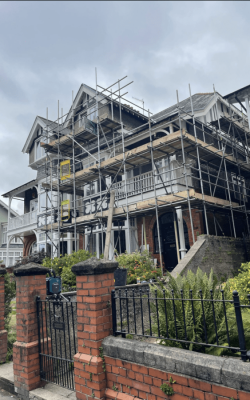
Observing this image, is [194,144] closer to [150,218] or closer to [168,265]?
[150,218]

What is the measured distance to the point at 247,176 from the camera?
1817 cm

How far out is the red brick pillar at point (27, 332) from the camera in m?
4.41

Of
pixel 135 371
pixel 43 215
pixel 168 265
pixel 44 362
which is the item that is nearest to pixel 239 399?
pixel 135 371

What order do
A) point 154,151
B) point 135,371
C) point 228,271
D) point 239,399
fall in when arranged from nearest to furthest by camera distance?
point 239,399 < point 135,371 < point 228,271 < point 154,151

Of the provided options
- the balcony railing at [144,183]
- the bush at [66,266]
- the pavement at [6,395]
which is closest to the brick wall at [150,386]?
the pavement at [6,395]

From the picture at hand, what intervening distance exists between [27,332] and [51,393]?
3.00 ft

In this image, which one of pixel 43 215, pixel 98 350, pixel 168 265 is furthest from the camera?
pixel 43 215

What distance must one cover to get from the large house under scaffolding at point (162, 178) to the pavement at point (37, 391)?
301 inches

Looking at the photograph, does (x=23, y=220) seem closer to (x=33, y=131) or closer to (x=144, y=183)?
(x=33, y=131)

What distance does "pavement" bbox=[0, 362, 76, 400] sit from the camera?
401cm

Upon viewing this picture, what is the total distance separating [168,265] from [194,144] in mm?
6595

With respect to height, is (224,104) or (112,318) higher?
(224,104)

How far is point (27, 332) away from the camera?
4504mm

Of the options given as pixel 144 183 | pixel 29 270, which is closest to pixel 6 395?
pixel 29 270
